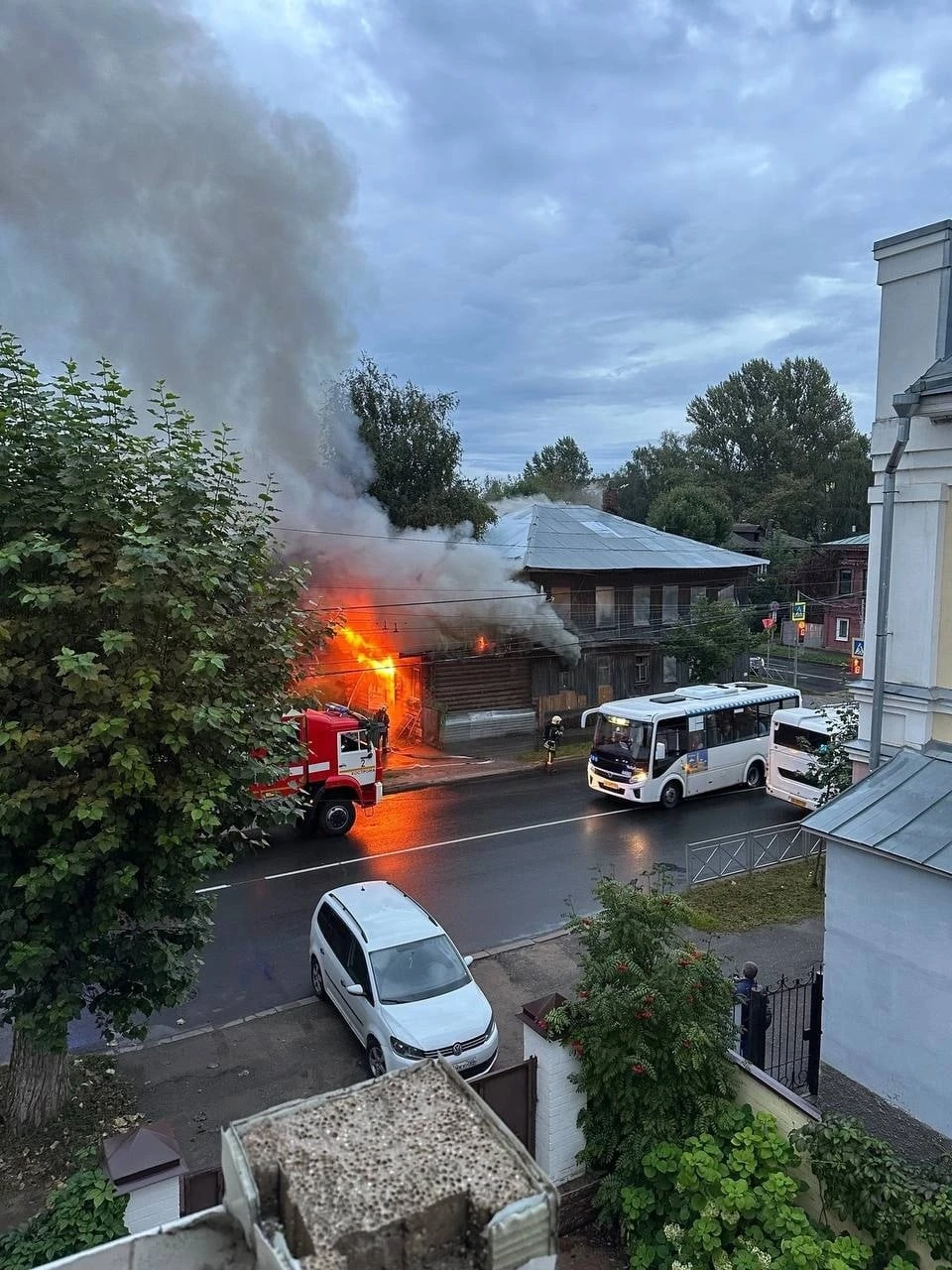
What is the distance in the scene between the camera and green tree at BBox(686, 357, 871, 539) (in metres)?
53.4

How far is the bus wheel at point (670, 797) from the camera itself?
717 inches

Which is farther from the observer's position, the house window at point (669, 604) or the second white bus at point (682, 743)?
the house window at point (669, 604)

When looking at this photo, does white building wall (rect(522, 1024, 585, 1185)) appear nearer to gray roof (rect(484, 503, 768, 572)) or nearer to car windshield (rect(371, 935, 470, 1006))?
car windshield (rect(371, 935, 470, 1006))

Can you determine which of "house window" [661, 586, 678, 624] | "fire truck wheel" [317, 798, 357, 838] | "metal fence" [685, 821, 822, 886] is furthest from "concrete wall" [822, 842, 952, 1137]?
"house window" [661, 586, 678, 624]

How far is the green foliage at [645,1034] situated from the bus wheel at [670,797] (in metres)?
11.8

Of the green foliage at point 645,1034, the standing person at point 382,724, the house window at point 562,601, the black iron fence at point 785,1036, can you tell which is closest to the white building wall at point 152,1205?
the green foliage at point 645,1034

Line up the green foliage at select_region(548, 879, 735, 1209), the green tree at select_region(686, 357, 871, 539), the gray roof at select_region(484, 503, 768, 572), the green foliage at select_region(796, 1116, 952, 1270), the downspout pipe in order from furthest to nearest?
1. the green tree at select_region(686, 357, 871, 539)
2. the gray roof at select_region(484, 503, 768, 572)
3. the downspout pipe
4. the green foliage at select_region(548, 879, 735, 1209)
5. the green foliage at select_region(796, 1116, 952, 1270)

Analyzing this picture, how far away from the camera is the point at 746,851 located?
50.0ft

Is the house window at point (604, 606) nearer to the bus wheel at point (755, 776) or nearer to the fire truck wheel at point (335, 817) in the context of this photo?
the bus wheel at point (755, 776)

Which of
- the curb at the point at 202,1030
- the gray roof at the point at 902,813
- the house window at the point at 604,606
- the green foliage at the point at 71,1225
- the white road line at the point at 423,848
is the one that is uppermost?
the house window at the point at 604,606

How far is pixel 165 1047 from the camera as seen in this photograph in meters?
8.88

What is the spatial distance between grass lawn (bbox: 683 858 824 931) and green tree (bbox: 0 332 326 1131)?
767cm

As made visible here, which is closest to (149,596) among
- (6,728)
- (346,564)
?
(6,728)

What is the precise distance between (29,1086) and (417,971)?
3597mm
